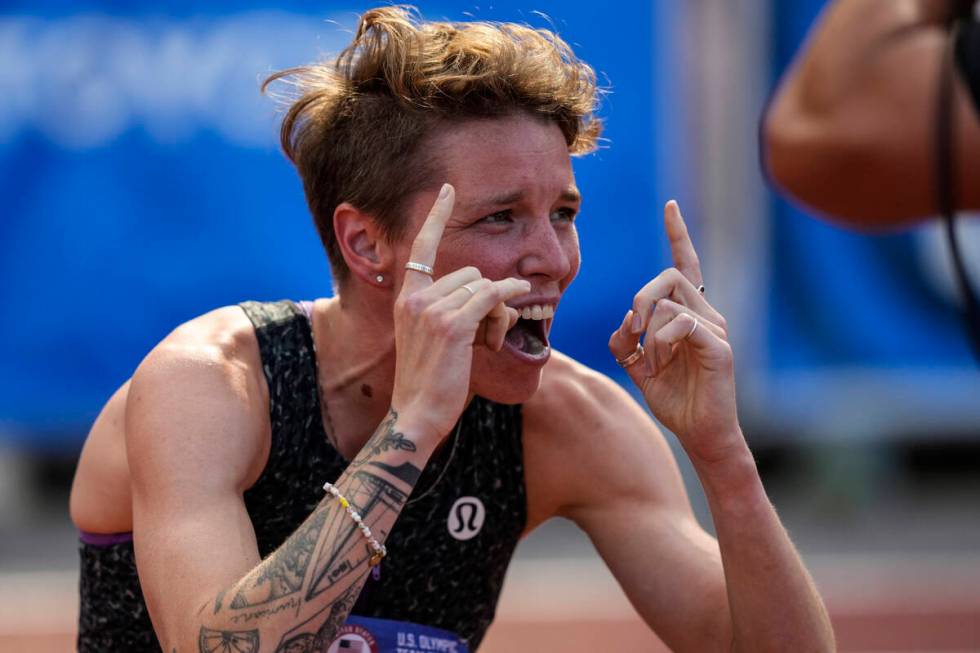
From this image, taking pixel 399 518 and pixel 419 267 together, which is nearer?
pixel 419 267

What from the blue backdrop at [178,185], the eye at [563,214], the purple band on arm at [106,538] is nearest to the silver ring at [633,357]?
the eye at [563,214]

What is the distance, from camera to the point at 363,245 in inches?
129

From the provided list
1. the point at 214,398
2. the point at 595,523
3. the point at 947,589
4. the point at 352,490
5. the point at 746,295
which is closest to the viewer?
the point at 352,490

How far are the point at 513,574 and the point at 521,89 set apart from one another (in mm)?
6151

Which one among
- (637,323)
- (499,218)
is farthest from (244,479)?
(637,323)

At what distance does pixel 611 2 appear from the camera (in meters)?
8.84

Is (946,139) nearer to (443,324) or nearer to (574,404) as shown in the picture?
(443,324)

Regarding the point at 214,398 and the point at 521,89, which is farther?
the point at 521,89

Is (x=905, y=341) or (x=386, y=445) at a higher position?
(x=905, y=341)

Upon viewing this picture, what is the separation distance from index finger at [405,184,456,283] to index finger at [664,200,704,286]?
493 millimetres

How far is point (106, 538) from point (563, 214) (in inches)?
51.1

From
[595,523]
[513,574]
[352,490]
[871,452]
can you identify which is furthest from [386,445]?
[871,452]

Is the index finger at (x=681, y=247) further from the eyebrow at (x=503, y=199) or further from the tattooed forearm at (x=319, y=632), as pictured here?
the tattooed forearm at (x=319, y=632)

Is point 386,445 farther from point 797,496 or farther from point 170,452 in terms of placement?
point 797,496
